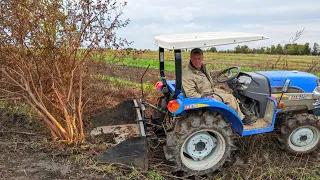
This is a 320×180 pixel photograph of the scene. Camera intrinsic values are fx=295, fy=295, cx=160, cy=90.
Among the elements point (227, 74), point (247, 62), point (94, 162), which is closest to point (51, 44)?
point (94, 162)

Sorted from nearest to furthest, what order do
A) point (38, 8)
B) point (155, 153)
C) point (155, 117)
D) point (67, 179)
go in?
point (67, 179), point (38, 8), point (155, 153), point (155, 117)

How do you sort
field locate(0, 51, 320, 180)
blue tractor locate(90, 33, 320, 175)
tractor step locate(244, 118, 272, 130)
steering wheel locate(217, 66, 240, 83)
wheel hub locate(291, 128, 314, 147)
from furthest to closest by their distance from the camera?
steering wheel locate(217, 66, 240, 83) → wheel hub locate(291, 128, 314, 147) → tractor step locate(244, 118, 272, 130) → blue tractor locate(90, 33, 320, 175) → field locate(0, 51, 320, 180)

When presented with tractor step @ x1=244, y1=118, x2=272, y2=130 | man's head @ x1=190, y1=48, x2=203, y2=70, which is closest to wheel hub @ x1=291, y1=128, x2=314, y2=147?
tractor step @ x1=244, y1=118, x2=272, y2=130

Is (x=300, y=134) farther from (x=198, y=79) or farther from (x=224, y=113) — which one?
(x=198, y=79)

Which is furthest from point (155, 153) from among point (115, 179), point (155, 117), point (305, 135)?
point (305, 135)

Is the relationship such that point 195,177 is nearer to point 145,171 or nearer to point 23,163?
point 145,171

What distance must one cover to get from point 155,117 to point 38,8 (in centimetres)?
243

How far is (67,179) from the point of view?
349cm

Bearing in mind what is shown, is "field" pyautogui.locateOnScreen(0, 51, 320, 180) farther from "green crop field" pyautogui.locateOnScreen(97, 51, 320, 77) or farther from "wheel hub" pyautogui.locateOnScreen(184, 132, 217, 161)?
"green crop field" pyautogui.locateOnScreen(97, 51, 320, 77)

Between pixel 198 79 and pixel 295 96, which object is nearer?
pixel 198 79

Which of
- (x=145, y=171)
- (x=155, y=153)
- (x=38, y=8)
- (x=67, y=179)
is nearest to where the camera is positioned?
(x=67, y=179)

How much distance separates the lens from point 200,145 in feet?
13.4

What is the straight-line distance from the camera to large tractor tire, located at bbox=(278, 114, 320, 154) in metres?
4.43

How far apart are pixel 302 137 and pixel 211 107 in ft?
5.64
